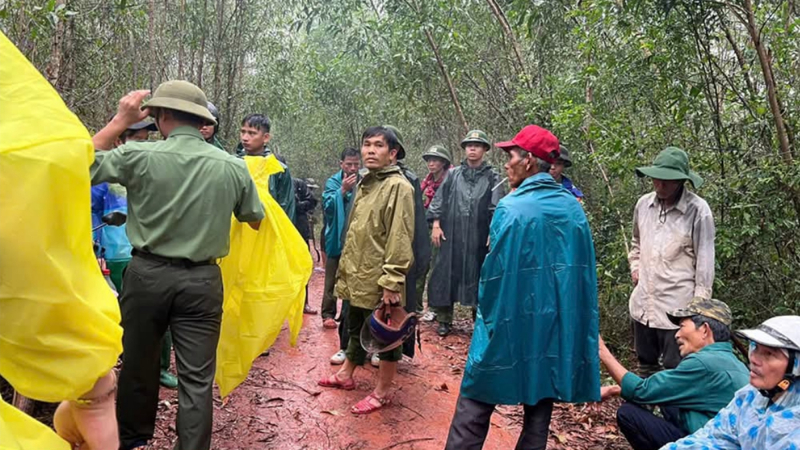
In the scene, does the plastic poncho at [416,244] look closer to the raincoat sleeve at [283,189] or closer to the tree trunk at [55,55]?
the raincoat sleeve at [283,189]

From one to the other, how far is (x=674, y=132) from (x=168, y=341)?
4734mm

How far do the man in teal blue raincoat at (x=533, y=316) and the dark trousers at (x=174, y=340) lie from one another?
1310 mm

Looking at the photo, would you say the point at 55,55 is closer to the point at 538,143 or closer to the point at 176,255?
the point at 176,255

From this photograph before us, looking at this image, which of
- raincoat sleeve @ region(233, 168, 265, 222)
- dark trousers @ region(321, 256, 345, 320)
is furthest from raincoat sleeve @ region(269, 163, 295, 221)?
raincoat sleeve @ region(233, 168, 265, 222)

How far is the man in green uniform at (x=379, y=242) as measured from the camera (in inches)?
149

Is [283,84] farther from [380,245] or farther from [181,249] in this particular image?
[181,249]

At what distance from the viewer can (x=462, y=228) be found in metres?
6.11

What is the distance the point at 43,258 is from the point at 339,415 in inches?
105

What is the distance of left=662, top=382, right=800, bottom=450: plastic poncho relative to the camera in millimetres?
2102

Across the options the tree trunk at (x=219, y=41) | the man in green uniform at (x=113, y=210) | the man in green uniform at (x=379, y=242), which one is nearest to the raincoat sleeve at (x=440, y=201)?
the man in green uniform at (x=379, y=242)

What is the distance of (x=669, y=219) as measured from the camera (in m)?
3.82

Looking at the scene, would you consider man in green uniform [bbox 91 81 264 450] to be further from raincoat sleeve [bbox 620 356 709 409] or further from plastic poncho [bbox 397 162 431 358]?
raincoat sleeve [bbox 620 356 709 409]

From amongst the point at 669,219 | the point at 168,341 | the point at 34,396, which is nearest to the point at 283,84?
the point at 168,341

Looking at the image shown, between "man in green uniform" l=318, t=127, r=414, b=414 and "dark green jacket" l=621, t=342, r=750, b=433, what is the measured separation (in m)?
1.69
